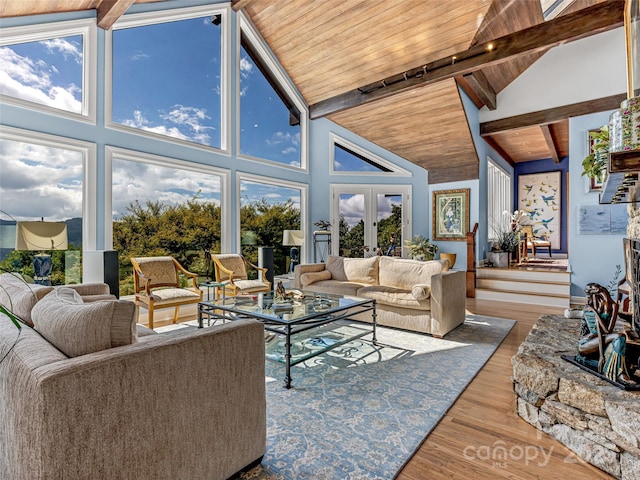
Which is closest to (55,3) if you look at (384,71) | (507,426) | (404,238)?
(384,71)


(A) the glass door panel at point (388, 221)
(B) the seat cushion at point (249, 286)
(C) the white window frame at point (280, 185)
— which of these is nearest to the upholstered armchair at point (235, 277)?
(B) the seat cushion at point (249, 286)

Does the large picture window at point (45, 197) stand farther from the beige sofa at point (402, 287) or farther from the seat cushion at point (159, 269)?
the beige sofa at point (402, 287)

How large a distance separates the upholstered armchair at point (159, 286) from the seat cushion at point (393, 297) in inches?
80.2

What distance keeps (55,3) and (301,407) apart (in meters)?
4.67

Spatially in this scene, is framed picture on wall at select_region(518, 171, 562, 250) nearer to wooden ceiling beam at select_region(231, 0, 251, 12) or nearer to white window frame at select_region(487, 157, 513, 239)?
white window frame at select_region(487, 157, 513, 239)

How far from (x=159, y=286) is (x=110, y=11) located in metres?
3.17

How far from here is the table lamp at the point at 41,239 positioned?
3.10 metres

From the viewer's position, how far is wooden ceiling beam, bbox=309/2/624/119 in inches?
156

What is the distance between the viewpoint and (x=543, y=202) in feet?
31.9

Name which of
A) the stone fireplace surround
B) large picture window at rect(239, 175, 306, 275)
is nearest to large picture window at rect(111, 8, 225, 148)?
large picture window at rect(239, 175, 306, 275)

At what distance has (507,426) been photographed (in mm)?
2086

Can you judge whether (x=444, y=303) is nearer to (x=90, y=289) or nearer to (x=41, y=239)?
(x=90, y=289)

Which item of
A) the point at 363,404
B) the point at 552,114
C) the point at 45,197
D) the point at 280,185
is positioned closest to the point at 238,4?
the point at 280,185

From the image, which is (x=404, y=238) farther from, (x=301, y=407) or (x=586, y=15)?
(x=301, y=407)
